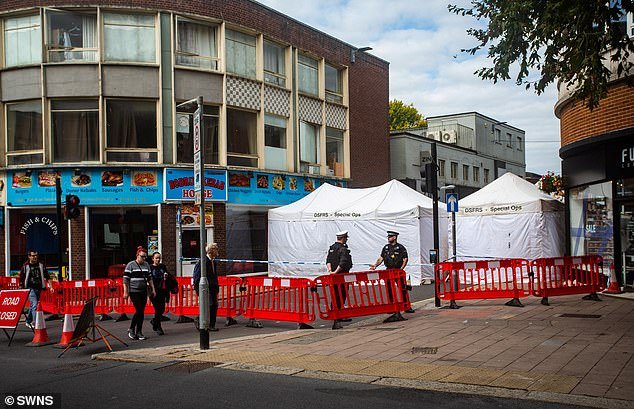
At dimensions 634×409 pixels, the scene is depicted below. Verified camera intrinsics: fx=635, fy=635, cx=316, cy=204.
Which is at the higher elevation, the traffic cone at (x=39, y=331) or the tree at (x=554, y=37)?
the tree at (x=554, y=37)

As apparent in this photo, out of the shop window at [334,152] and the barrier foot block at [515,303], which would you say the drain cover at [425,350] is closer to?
the barrier foot block at [515,303]

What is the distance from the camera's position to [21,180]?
21812mm

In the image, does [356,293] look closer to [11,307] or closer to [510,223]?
[11,307]

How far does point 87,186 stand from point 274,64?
9.30m

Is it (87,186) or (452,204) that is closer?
(452,204)

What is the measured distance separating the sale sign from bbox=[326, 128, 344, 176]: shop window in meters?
17.9

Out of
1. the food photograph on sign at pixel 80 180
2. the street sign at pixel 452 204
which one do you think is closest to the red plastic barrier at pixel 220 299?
the street sign at pixel 452 204

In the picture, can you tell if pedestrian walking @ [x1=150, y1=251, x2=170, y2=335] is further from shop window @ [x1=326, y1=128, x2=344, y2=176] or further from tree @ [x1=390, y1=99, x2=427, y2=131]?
tree @ [x1=390, y1=99, x2=427, y2=131]

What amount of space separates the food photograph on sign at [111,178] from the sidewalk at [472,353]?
1197 cm

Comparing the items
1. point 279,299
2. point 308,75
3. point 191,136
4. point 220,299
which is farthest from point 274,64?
point 279,299

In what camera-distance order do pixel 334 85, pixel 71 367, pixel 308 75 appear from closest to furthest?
pixel 71 367
pixel 308 75
pixel 334 85

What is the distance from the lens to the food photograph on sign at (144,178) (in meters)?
Result: 21.9

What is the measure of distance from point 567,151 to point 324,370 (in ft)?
37.6

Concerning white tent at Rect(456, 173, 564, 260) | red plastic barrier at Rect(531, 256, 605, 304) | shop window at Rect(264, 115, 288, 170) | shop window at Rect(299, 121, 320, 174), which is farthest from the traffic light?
white tent at Rect(456, 173, 564, 260)
